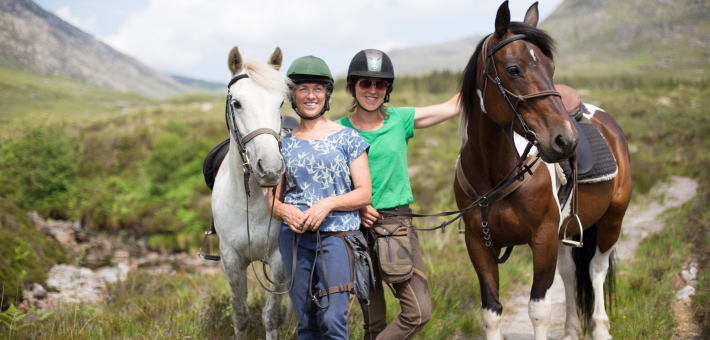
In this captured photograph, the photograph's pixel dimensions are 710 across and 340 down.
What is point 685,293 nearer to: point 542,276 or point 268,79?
point 542,276

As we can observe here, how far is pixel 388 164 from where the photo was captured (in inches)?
93.7

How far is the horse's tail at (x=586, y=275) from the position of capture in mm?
3275

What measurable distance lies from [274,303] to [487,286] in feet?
4.83

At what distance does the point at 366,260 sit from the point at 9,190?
48.2ft

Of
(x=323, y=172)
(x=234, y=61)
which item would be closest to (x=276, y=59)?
(x=234, y=61)

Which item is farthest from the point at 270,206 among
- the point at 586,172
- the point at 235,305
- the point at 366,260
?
the point at 586,172

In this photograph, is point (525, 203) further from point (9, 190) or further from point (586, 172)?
point (9, 190)

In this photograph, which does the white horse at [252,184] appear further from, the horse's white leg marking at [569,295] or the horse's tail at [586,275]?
the horse's tail at [586,275]

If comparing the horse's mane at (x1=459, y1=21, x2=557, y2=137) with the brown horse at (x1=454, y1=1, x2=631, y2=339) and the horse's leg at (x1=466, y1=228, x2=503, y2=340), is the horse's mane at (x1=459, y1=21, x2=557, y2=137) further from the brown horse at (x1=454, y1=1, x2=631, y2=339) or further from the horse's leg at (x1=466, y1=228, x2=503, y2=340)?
the horse's leg at (x1=466, y1=228, x2=503, y2=340)

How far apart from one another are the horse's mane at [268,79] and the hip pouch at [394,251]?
1021mm

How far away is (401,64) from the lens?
167750mm

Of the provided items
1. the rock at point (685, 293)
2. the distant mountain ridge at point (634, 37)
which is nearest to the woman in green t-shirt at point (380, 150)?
the rock at point (685, 293)

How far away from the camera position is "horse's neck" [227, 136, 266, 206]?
2.49m

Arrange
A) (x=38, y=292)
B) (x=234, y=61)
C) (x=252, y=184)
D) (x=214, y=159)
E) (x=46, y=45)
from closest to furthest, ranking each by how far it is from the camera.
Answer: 1. (x=234, y=61)
2. (x=252, y=184)
3. (x=214, y=159)
4. (x=38, y=292)
5. (x=46, y=45)
